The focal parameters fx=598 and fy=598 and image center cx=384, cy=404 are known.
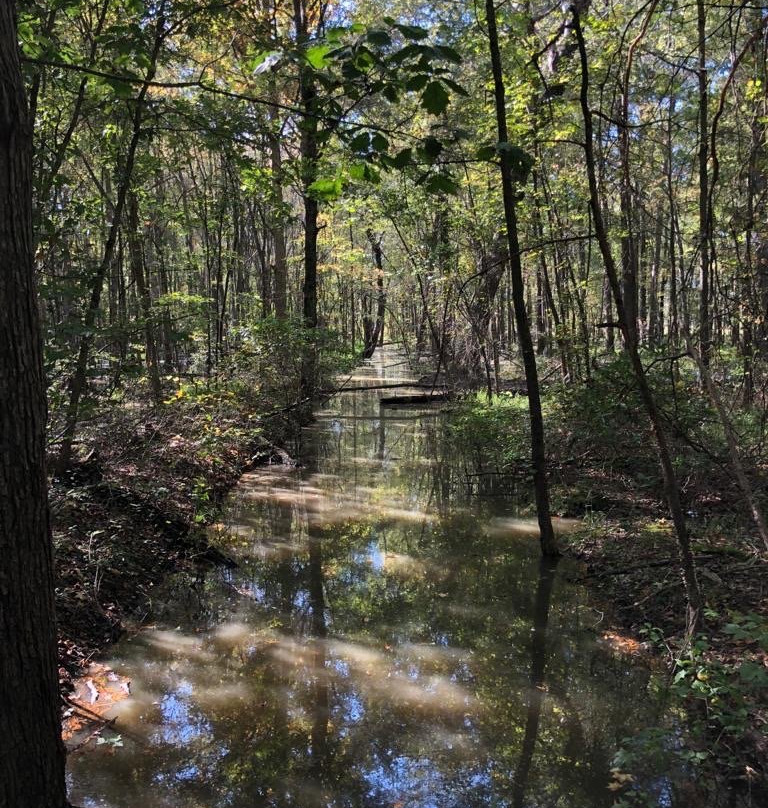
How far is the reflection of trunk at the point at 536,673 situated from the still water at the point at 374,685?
0.02 meters

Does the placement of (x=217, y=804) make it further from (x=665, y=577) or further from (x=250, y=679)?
(x=665, y=577)

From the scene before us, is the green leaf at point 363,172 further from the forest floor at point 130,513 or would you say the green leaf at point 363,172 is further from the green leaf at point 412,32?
the forest floor at point 130,513

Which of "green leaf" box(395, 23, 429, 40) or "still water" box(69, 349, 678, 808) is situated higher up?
"green leaf" box(395, 23, 429, 40)

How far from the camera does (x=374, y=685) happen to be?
14.7 ft

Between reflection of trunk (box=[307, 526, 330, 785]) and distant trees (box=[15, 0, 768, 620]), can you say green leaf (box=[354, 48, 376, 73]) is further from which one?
reflection of trunk (box=[307, 526, 330, 785])

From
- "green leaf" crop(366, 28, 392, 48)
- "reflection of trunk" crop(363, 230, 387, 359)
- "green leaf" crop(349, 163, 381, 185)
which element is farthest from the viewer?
"reflection of trunk" crop(363, 230, 387, 359)

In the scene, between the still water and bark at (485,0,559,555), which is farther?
bark at (485,0,559,555)

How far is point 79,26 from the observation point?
8.30 meters

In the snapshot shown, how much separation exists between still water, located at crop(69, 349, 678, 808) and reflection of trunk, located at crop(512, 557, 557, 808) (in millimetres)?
15

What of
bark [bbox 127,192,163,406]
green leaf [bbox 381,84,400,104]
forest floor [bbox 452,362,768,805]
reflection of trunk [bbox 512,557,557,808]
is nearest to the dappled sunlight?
forest floor [bbox 452,362,768,805]

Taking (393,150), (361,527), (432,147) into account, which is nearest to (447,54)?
(432,147)

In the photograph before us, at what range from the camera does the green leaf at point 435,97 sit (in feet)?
7.69

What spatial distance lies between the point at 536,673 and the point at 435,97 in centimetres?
413

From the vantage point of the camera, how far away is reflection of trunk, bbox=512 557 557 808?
11.7 feet
